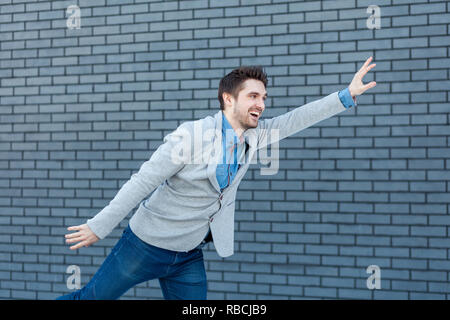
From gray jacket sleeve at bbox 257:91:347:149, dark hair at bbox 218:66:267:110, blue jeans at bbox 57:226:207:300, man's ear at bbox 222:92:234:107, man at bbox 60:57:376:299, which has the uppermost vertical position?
dark hair at bbox 218:66:267:110

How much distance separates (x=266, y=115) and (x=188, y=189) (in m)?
2.04

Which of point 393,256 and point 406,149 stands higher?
point 406,149

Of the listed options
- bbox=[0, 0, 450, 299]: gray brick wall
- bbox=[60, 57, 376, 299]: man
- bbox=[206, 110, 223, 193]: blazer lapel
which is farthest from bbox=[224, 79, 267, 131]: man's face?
bbox=[0, 0, 450, 299]: gray brick wall

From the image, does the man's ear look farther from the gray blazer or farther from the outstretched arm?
the outstretched arm

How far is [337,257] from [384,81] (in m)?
1.61

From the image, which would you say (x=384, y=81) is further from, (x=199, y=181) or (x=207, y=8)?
(x=199, y=181)

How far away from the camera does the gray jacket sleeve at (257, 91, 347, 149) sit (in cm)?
332

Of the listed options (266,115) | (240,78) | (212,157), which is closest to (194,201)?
(212,157)

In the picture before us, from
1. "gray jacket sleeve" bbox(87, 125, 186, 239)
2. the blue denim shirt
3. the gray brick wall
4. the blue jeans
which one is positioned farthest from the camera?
the gray brick wall

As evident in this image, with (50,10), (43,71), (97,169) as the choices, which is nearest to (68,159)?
(97,169)

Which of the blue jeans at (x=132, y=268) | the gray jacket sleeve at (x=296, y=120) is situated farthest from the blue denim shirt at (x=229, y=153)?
the blue jeans at (x=132, y=268)

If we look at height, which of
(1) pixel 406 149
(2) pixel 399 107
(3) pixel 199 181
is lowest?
(3) pixel 199 181

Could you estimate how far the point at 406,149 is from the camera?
4656 millimetres

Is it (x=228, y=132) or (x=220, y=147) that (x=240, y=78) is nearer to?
(x=228, y=132)
